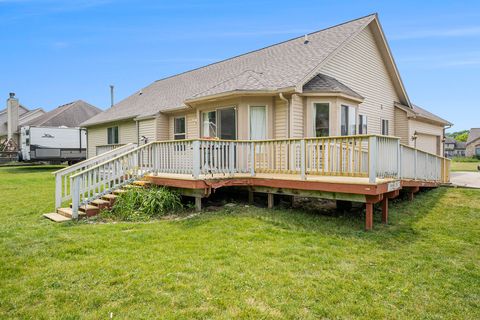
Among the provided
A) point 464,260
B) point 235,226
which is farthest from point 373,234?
Result: point 235,226

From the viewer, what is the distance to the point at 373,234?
6301 mm

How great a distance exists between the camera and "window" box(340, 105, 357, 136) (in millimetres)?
10281

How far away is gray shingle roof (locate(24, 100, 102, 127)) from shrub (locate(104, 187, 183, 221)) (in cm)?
2615

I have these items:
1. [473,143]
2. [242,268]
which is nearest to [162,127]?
[242,268]

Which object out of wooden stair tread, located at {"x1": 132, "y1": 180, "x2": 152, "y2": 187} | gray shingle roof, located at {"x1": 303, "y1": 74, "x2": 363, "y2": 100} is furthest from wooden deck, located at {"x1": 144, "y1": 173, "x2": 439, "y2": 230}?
gray shingle roof, located at {"x1": 303, "y1": 74, "x2": 363, "y2": 100}

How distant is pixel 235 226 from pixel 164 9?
12.6 m

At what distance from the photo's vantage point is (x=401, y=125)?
15.2 meters

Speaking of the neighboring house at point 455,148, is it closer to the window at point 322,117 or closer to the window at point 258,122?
the window at point 322,117

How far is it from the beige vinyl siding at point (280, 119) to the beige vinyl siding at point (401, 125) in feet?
26.1

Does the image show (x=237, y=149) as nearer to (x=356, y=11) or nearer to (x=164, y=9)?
(x=164, y=9)

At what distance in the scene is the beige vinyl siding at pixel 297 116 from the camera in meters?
9.55

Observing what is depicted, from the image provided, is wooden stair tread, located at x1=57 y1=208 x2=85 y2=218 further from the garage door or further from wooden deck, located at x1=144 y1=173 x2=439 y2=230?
the garage door

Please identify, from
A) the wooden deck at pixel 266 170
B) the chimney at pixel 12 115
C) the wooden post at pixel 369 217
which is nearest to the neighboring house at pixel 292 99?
the wooden deck at pixel 266 170

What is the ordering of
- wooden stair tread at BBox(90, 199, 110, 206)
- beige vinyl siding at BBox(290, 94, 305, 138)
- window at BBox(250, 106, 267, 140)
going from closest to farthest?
wooden stair tread at BBox(90, 199, 110, 206)
beige vinyl siding at BBox(290, 94, 305, 138)
window at BBox(250, 106, 267, 140)
